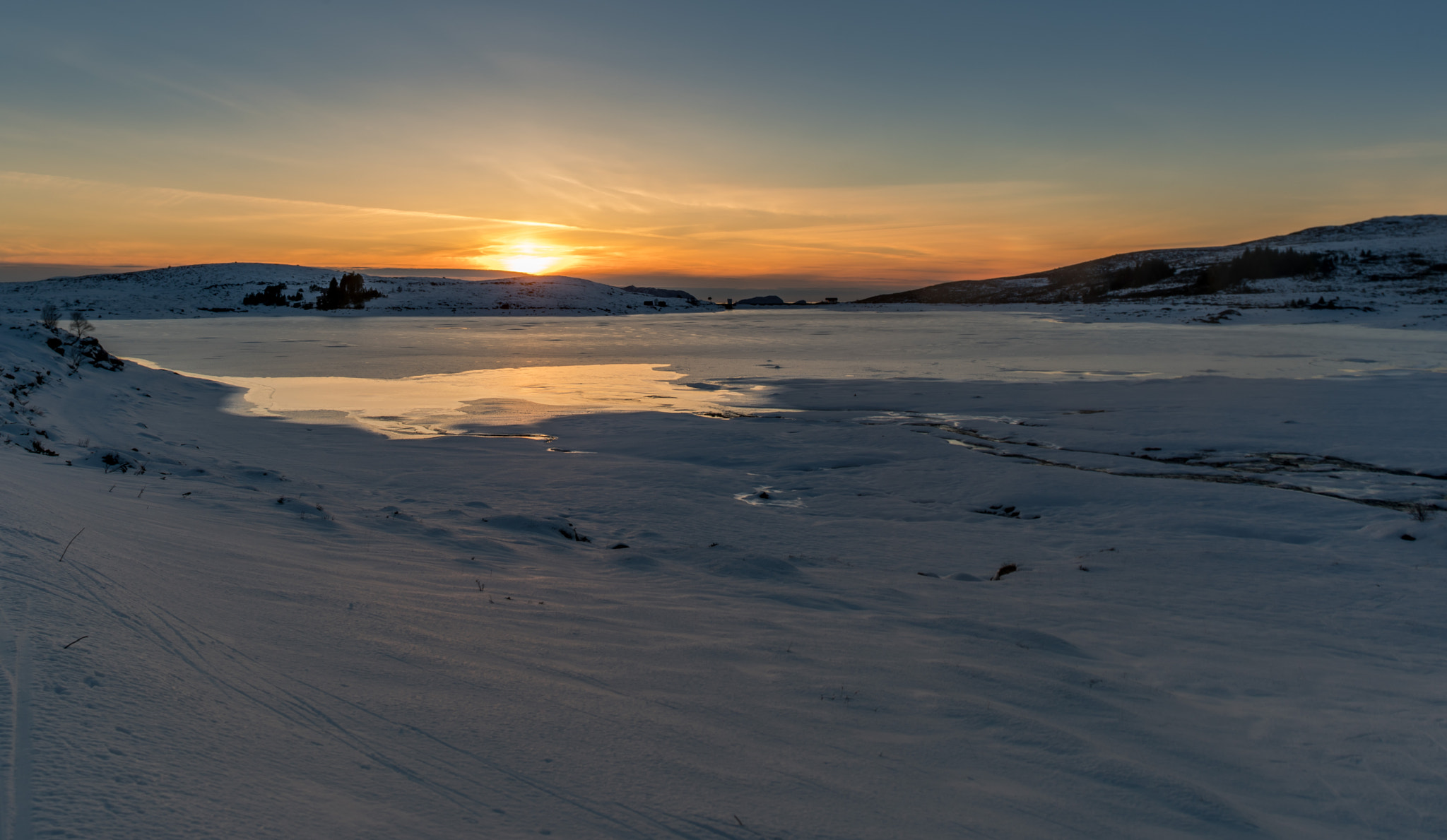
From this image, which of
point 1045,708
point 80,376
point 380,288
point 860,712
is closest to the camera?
point 860,712

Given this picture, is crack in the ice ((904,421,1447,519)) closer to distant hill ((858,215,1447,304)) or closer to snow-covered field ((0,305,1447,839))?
snow-covered field ((0,305,1447,839))

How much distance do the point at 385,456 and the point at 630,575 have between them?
6.86 metres

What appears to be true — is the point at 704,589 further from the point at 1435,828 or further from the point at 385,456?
the point at 385,456

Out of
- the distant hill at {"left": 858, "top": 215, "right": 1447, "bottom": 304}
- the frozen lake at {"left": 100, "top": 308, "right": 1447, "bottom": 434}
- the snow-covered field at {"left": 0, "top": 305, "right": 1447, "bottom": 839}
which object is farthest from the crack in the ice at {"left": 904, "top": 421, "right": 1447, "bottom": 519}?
the distant hill at {"left": 858, "top": 215, "right": 1447, "bottom": 304}

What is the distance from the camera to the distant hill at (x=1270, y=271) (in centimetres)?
9869

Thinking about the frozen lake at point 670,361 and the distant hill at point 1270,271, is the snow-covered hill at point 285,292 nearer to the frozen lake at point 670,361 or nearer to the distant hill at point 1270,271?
the frozen lake at point 670,361

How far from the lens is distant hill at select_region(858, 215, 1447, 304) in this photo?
324 ft

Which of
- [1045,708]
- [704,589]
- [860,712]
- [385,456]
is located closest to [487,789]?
[860,712]

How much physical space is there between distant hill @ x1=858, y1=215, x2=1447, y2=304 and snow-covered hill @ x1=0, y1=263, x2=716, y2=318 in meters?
71.0

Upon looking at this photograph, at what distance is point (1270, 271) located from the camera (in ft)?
362

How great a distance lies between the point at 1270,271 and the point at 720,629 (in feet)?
440

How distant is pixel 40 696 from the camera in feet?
9.09

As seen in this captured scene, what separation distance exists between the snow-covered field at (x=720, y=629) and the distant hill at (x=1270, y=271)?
90443 millimetres

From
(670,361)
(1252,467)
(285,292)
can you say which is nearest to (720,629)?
(1252,467)
